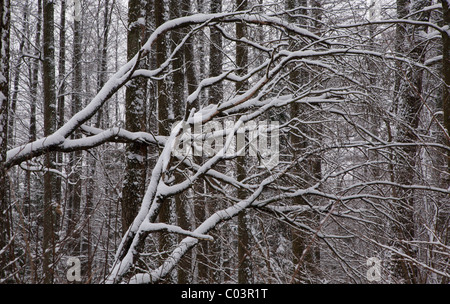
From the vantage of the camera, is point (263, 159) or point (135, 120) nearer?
point (263, 159)

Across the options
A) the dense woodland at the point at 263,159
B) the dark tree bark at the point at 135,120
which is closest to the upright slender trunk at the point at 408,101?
the dense woodland at the point at 263,159

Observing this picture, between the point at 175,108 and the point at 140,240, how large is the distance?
5299 mm

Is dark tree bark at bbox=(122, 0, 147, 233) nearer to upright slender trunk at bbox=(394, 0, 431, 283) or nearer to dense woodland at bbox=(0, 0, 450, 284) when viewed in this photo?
dense woodland at bbox=(0, 0, 450, 284)
